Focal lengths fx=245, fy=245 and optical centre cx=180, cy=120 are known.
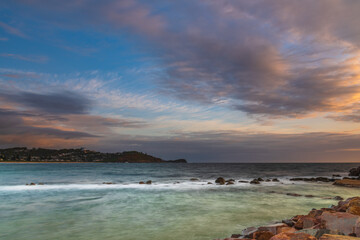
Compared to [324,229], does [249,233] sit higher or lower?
lower

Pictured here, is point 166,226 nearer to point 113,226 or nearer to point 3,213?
point 113,226

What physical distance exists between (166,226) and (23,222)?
7.02 metres

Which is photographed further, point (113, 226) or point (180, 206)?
point (180, 206)

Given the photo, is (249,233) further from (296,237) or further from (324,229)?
(296,237)

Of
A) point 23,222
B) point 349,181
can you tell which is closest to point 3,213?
point 23,222

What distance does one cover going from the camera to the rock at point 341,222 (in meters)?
6.53

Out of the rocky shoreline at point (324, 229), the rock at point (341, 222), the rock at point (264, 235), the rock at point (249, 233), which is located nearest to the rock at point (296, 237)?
the rocky shoreline at point (324, 229)

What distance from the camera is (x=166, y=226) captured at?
10.9m

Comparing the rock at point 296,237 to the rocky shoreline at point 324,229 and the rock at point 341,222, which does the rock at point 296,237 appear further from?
the rock at point 341,222

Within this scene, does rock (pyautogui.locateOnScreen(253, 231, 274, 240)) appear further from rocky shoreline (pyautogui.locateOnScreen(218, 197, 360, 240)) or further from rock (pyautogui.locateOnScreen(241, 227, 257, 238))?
rock (pyautogui.locateOnScreen(241, 227, 257, 238))

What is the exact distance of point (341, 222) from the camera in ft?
22.7

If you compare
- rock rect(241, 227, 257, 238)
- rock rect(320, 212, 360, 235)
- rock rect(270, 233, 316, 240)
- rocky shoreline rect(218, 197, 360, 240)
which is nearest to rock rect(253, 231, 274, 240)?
rocky shoreline rect(218, 197, 360, 240)

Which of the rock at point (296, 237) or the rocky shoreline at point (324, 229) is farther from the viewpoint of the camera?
the rocky shoreline at point (324, 229)

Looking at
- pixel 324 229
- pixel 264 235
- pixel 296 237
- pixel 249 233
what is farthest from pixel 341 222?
pixel 249 233
